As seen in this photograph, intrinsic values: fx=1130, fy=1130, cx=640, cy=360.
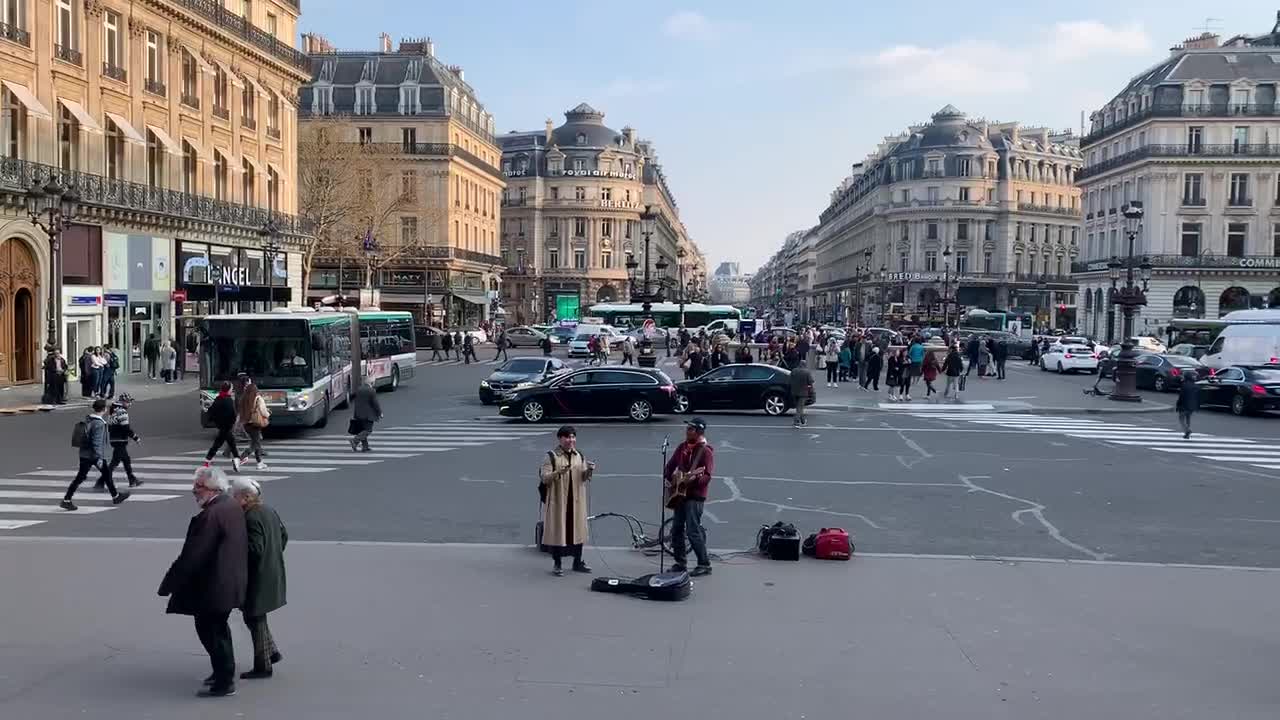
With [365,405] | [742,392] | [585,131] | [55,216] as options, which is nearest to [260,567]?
[365,405]

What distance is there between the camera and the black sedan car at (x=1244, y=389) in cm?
3077

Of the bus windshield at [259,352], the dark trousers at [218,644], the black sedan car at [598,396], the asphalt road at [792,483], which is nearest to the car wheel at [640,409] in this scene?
the black sedan car at [598,396]

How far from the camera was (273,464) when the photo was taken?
781 inches

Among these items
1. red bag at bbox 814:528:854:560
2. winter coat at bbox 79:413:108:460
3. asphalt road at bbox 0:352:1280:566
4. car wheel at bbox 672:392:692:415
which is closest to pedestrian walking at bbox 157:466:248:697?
asphalt road at bbox 0:352:1280:566

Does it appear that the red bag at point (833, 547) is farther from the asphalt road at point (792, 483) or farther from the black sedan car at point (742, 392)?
the black sedan car at point (742, 392)

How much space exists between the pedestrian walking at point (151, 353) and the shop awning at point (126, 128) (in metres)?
6.96

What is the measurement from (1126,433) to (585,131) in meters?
97.7

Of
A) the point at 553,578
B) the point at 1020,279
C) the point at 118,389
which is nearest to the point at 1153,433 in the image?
the point at 553,578

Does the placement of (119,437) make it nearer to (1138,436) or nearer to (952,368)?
(1138,436)

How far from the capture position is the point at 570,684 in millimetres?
8031

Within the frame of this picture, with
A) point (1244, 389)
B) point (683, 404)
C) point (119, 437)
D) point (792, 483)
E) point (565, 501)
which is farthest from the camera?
point (1244, 389)

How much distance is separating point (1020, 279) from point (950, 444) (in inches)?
3937

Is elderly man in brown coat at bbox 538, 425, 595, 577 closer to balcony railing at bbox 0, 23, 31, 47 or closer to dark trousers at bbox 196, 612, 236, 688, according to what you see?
dark trousers at bbox 196, 612, 236, 688

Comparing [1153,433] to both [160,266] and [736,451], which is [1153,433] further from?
[160,266]
